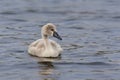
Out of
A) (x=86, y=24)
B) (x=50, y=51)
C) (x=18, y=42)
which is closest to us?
(x=50, y=51)

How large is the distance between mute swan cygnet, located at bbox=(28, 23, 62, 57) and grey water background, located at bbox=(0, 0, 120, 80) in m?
0.22

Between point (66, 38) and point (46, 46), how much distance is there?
1.88 m

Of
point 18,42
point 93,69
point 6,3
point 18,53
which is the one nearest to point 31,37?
point 18,42

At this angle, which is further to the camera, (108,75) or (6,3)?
(6,3)

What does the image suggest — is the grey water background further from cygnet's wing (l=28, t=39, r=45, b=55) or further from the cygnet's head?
the cygnet's head

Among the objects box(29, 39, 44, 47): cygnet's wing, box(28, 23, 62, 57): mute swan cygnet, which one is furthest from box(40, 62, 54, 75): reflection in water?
box(29, 39, 44, 47): cygnet's wing

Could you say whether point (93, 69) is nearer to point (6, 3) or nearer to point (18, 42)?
point (18, 42)

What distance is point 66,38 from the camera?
1980 centimetres

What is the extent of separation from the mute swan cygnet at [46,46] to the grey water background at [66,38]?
0.73 ft

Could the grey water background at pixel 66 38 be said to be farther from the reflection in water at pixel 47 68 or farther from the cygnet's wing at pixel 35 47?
the cygnet's wing at pixel 35 47

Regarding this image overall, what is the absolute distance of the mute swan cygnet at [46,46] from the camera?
17781 mm

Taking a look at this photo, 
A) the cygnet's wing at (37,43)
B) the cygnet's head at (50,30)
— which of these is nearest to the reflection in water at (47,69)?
the cygnet's wing at (37,43)

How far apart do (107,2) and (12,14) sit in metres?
4.76

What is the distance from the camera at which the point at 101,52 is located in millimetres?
17906
